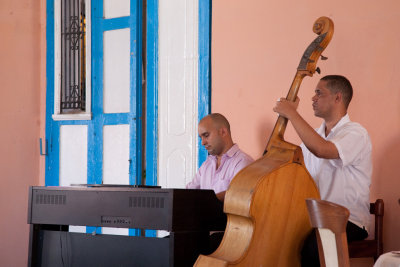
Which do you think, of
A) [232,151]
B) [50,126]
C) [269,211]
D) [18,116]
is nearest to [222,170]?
[232,151]

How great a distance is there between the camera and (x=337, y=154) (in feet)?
8.39

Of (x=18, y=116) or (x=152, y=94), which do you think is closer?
(x=152, y=94)

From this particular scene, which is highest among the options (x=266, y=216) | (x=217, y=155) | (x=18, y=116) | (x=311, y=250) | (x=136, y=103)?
(x=136, y=103)

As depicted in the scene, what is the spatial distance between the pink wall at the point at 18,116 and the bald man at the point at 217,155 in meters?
1.84

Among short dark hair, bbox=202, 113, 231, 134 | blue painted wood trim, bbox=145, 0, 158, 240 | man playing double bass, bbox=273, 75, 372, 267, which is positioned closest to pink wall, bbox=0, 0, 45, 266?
blue painted wood trim, bbox=145, 0, 158, 240

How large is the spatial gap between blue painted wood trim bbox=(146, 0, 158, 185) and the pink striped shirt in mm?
756

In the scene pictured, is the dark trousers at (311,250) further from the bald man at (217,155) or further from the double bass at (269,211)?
the bald man at (217,155)

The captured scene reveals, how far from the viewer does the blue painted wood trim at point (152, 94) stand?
415cm

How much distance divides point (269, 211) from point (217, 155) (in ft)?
3.68

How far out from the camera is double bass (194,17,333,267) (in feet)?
7.41

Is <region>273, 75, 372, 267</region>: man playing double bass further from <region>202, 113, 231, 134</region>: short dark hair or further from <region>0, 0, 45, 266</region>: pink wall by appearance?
<region>0, 0, 45, 266</region>: pink wall

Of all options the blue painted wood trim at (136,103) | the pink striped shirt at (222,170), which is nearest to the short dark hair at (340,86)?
the pink striped shirt at (222,170)

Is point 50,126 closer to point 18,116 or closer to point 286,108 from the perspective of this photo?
point 18,116

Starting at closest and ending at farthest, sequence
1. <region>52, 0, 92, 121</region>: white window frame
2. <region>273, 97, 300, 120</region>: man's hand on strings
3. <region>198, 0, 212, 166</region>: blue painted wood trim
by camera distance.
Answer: <region>273, 97, 300, 120</region>: man's hand on strings, <region>198, 0, 212, 166</region>: blue painted wood trim, <region>52, 0, 92, 121</region>: white window frame
